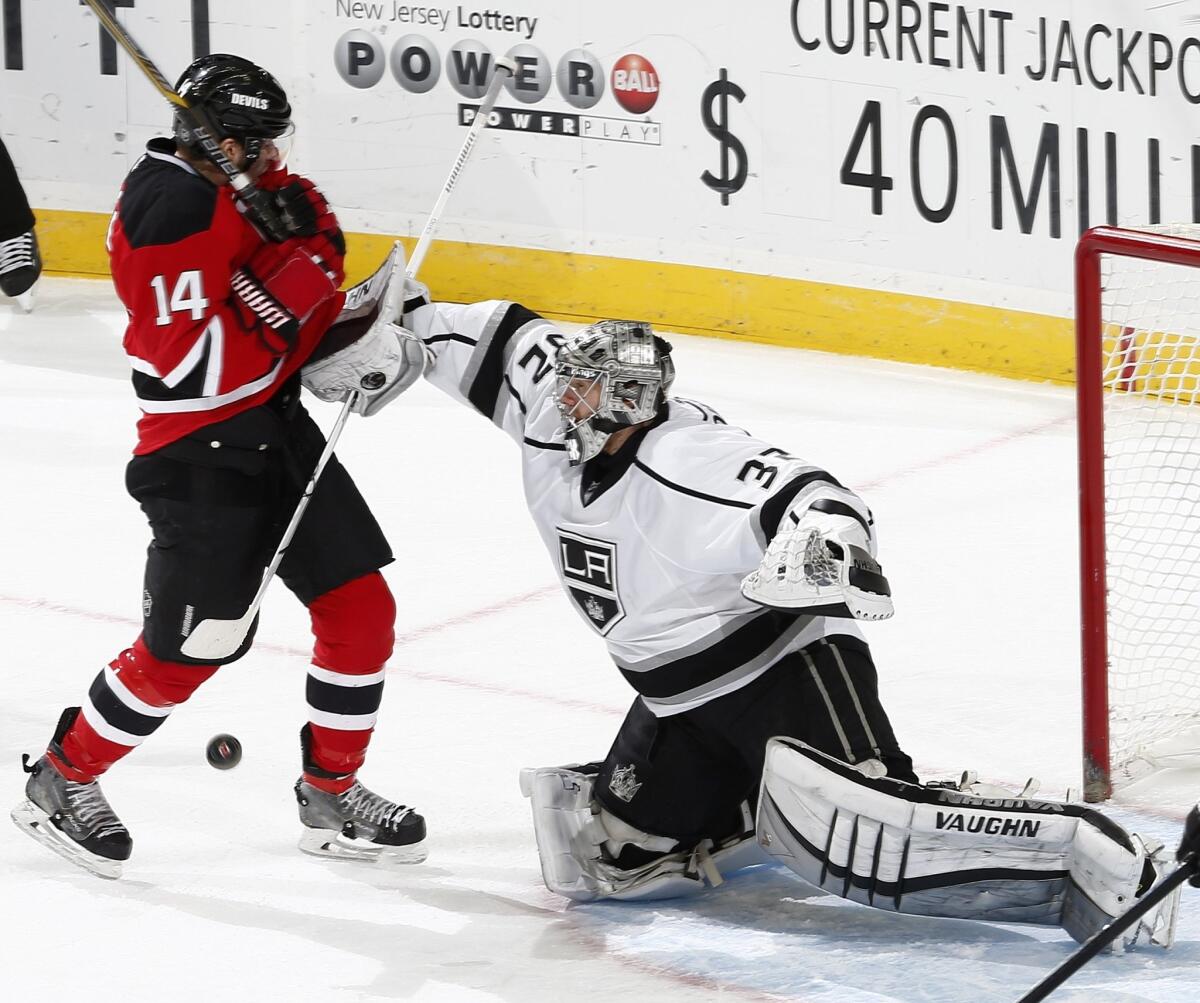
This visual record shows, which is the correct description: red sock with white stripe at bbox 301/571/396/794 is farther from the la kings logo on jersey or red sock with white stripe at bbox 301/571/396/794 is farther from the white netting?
the white netting

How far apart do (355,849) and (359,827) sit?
0.11ft

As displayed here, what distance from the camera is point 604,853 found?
8.81 feet

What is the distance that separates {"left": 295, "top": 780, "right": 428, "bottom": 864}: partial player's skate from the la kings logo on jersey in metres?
0.47

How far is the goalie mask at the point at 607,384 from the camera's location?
2.54m

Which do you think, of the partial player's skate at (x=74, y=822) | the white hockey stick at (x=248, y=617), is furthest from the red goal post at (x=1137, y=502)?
the partial player's skate at (x=74, y=822)

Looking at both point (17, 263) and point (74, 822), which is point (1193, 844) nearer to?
point (74, 822)

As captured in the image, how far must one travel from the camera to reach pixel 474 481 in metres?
4.87

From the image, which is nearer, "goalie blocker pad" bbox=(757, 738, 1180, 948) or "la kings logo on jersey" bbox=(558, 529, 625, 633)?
"goalie blocker pad" bbox=(757, 738, 1180, 948)

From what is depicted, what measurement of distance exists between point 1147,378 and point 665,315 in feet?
8.51

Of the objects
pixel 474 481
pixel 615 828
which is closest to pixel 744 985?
pixel 615 828

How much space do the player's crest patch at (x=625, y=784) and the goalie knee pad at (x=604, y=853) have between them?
1.3 inches

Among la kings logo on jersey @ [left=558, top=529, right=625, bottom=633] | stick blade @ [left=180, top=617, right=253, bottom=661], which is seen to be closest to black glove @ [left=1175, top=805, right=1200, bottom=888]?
la kings logo on jersey @ [left=558, top=529, right=625, bottom=633]

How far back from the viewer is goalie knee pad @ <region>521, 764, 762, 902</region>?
2.65 m

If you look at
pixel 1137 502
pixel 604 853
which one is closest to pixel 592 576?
pixel 604 853
